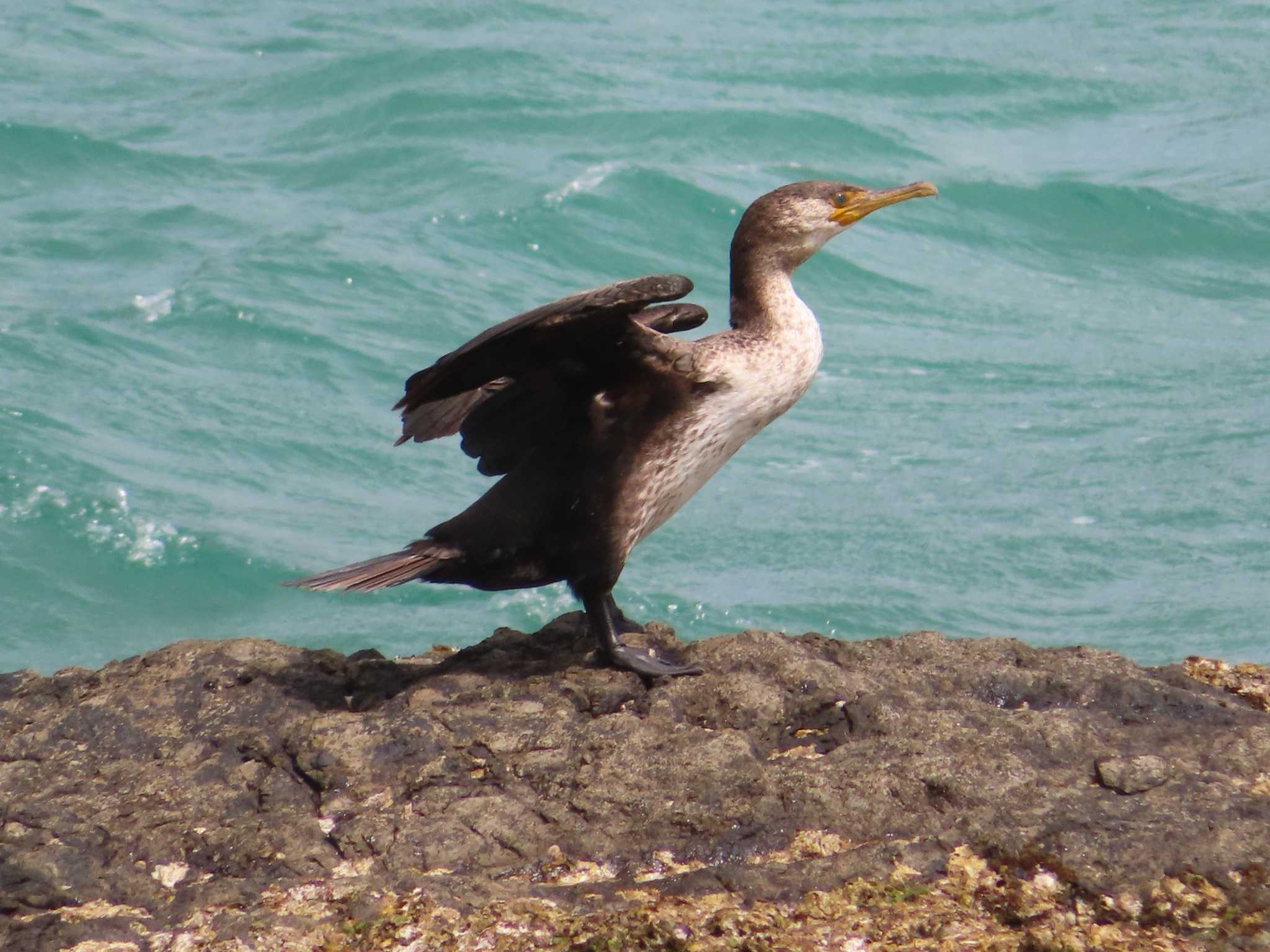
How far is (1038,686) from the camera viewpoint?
3873 millimetres

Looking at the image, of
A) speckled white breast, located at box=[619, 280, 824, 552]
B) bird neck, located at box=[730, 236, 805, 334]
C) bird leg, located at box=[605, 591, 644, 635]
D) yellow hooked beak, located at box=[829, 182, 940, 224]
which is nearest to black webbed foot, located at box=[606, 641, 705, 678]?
bird leg, located at box=[605, 591, 644, 635]

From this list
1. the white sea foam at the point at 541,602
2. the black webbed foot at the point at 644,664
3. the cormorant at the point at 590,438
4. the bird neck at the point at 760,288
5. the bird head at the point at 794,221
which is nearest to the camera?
the black webbed foot at the point at 644,664

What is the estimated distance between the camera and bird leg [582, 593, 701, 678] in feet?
12.7

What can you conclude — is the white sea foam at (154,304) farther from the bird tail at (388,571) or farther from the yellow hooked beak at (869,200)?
the bird tail at (388,571)

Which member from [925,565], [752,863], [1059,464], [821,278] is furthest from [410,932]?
[821,278]

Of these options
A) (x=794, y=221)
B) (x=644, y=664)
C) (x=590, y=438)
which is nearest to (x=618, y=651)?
(x=644, y=664)

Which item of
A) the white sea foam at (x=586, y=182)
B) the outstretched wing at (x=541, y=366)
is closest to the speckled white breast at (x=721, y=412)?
the outstretched wing at (x=541, y=366)

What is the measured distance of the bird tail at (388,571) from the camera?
4.05m

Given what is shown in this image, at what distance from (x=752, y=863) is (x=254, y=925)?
3.03 ft

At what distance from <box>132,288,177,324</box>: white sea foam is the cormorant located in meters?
7.19

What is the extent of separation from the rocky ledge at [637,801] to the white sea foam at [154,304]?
754 cm

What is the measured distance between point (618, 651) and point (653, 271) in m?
8.83

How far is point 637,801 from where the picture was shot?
10.8 feet

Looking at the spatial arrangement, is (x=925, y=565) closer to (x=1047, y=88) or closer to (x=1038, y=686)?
(x=1038, y=686)
